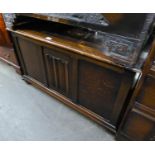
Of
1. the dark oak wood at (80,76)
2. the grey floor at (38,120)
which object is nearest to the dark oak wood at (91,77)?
the dark oak wood at (80,76)

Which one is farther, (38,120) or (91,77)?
(38,120)

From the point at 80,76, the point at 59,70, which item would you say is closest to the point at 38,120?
the point at 59,70

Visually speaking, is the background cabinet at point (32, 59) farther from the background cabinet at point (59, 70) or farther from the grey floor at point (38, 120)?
the grey floor at point (38, 120)

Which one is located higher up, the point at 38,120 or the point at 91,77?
the point at 91,77

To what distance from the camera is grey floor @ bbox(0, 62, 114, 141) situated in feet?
4.33

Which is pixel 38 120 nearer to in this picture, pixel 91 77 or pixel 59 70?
pixel 59 70

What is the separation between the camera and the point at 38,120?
1.44 meters

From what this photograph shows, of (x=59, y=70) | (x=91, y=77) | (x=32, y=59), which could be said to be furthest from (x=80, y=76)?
(x=32, y=59)

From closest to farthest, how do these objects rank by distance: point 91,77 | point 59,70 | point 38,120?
point 91,77 < point 59,70 < point 38,120

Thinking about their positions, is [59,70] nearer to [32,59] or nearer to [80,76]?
[80,76]

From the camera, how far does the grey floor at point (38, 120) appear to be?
4.33ft

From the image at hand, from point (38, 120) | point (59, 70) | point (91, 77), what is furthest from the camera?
point (38, 120)

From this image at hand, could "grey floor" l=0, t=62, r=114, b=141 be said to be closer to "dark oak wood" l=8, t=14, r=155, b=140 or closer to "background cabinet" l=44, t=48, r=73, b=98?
"dark oak wood" l=8, t=14, r=155, b=140
